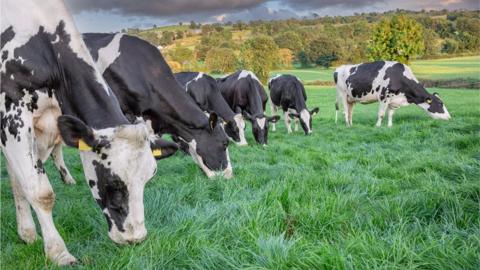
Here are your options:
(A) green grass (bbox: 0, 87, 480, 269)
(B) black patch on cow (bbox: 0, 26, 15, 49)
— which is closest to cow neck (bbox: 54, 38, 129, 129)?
(B) black patch on cow (bbox: 0, 26, 15, 49)

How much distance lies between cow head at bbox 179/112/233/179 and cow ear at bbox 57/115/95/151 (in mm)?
3376

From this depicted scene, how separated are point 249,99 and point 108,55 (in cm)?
739

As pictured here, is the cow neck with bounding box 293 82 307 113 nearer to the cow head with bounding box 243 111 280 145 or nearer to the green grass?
the cow head with bounding box 243 111 280 145

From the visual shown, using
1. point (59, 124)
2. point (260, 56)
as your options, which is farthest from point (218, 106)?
point (260, 56)

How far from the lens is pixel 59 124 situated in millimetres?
3395

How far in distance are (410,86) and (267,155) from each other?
9.47m

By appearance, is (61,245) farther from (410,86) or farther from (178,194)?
(410,86)

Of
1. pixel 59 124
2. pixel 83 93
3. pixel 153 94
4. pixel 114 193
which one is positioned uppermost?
pixel 83 93

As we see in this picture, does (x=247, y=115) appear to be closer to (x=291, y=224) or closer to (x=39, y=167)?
(x=291, y=224)

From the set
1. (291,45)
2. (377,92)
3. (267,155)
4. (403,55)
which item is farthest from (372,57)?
(267,155)

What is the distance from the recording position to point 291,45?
71562 millimetres

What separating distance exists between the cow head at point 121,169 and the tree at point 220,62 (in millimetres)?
54574

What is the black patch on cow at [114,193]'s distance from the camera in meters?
3.61

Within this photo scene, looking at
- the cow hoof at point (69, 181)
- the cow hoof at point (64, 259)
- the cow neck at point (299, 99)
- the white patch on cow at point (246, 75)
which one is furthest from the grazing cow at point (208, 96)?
the cow hoof at point (64, 259)
